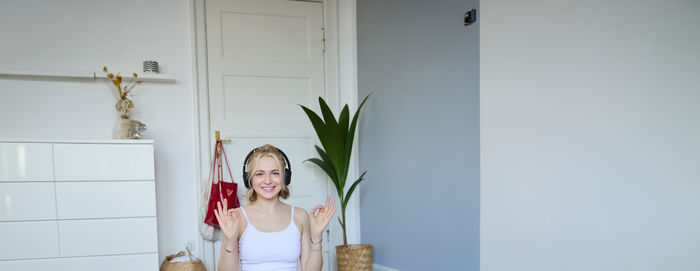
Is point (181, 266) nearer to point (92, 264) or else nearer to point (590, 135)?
point (92, 264)

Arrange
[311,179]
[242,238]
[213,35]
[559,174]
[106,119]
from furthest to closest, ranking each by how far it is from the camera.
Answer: [311,179], [213,35], [106,119], [559,174], [242,238]

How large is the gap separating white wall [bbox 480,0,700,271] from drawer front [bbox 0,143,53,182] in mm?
2659

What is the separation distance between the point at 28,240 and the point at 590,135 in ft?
10.5

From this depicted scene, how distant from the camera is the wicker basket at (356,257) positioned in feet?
10.8

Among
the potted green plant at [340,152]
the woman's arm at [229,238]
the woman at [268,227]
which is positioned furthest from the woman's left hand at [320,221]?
the potted green plant at [340,152]

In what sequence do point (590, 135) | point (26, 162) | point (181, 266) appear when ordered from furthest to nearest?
point (181, 266) < point (26, 162) < point (590, 135)

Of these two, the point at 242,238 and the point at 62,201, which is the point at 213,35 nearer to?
the point at 62,201

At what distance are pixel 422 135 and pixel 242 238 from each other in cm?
171

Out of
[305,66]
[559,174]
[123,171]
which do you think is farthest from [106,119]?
[559,174]

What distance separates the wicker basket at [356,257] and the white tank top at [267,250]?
1.65m

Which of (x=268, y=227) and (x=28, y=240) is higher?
(x=268, y=227)

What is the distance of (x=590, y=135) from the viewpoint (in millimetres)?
1979

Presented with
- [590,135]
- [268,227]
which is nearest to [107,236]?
[268,227]

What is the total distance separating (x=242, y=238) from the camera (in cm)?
168
